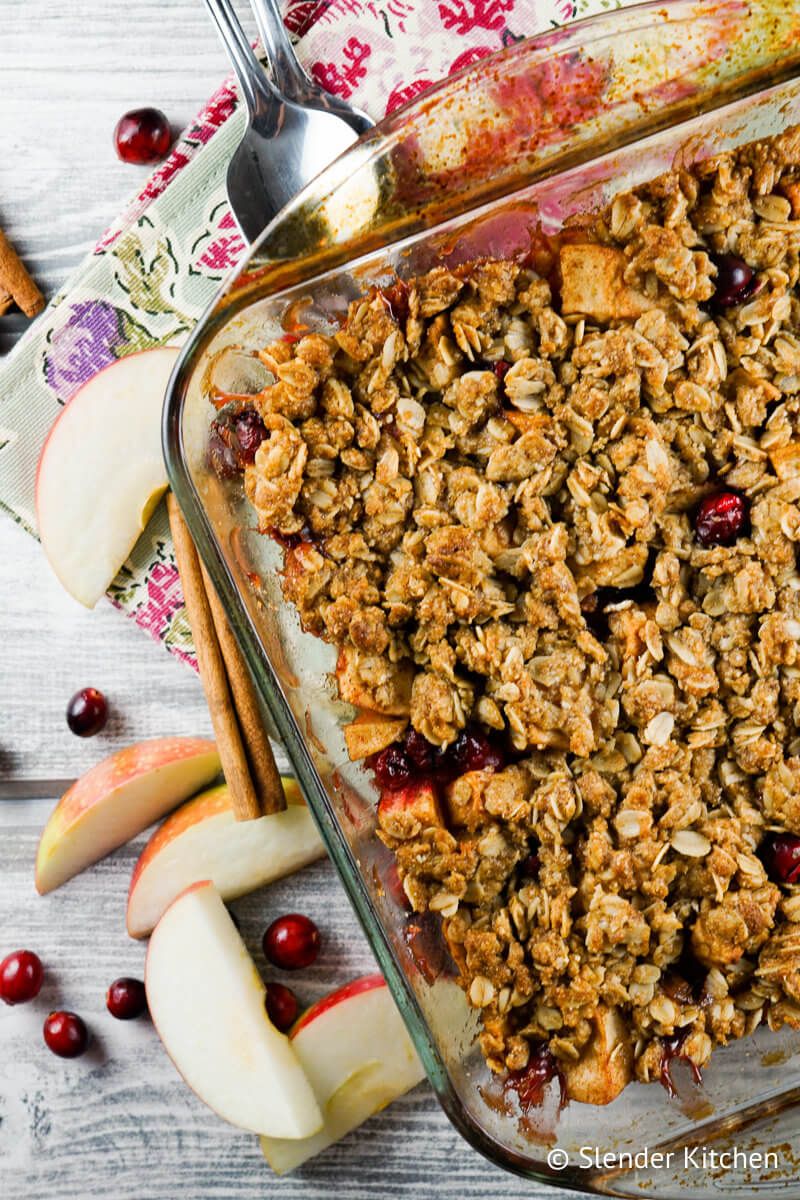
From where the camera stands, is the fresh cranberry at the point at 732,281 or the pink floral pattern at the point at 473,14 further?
the pink floral pattern at the point at 473,14

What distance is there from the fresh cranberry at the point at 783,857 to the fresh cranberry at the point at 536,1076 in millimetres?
334

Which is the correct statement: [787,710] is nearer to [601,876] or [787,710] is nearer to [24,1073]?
[601,876]

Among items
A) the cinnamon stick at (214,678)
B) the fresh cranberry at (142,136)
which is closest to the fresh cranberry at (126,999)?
the cinnamon stick at (214,678)

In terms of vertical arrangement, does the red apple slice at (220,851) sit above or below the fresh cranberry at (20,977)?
above

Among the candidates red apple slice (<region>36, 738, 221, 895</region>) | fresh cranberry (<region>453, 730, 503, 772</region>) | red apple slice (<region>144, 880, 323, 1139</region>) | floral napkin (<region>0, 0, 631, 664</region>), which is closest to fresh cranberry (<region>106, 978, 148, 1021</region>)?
red apple slice (<region>144, 880, 323, 1139</region>)

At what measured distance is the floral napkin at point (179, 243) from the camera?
4.82 feet

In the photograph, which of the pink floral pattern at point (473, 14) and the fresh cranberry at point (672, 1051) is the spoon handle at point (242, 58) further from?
the fresh cranberry at point (672, 1051)

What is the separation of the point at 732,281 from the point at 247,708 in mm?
867

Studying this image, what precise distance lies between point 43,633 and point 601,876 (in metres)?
0.95

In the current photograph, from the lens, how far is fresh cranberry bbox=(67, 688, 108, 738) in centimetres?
161

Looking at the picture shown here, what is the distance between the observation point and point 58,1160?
1669mm

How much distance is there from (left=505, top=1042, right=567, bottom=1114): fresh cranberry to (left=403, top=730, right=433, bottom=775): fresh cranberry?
1.19 ft

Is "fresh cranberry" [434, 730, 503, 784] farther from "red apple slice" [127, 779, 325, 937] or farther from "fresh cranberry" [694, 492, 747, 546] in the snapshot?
"red apple slice" [127, 779, 325, 937]

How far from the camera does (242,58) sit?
4.73ft
